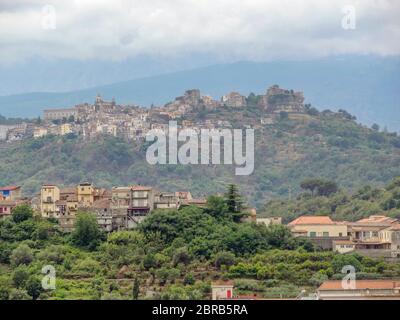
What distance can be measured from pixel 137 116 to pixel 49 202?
830 inches

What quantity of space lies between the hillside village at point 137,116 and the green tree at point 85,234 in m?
19.8

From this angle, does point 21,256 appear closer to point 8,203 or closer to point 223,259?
point 223,259

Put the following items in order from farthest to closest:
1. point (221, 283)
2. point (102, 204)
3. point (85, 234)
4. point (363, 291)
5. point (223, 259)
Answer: point (102, 204) → point (85, 234) → point (223, 259) → point (221, 283) → point (363, 291)

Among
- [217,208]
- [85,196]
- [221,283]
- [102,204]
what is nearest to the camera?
[221,283]

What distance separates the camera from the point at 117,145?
4056 cm

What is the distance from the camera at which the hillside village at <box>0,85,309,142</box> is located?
41.6 m

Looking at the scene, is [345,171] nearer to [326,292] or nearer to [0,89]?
[0,89]

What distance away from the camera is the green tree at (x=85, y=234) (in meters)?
19.2

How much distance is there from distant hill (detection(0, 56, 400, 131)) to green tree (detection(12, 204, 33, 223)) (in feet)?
65.7

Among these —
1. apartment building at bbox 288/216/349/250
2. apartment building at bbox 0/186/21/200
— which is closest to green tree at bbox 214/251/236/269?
apartment building at bbox 288/216/349/250

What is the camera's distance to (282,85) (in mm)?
49219

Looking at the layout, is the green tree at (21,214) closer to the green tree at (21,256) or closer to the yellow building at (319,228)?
the green tree at (21,256)

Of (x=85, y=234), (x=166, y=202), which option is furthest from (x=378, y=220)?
(x=85, y=234)

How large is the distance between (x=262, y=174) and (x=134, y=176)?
383 cm
